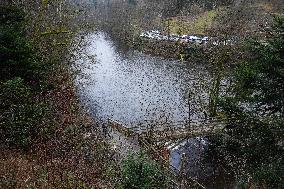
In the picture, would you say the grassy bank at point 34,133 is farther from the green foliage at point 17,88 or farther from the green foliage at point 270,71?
the green foliage at point 270,71

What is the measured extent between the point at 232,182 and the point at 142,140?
189 inches

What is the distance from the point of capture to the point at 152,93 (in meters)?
32.9

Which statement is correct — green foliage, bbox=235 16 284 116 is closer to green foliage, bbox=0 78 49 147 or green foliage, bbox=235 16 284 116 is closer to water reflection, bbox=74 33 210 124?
green foliage, bbox=0 78 49 147

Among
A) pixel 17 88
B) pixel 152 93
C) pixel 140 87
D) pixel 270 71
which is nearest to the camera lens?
pixel 270 71

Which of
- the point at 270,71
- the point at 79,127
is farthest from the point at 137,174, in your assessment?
the point at 79,127

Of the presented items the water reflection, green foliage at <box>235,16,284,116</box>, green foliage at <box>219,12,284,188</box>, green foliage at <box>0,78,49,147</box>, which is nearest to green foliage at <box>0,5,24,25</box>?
green foliage at <box>0,78,49,147</box>

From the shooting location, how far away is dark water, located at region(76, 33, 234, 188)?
2141cm

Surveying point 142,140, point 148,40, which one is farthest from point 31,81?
point 148,40

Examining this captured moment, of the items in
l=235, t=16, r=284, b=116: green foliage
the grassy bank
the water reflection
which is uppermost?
l=235, t=16, r=284, b=116: green foliage

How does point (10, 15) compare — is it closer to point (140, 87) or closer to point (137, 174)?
point (137, 174)

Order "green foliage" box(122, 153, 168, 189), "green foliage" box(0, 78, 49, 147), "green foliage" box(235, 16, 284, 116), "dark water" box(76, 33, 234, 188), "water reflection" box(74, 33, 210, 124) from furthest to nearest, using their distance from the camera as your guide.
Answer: "water reflection" box(74, 33, 210, 124) < "dark water" box(76, 33, 234, 188) < "green foliage" box(0, 78, 49, 147) < "green foliage" box(235, 16, 284, 116) < "green foliage" box(122, 153, 168, 189)

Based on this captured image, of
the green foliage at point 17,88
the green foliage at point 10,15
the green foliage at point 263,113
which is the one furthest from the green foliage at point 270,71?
the green foliage at point 10,15

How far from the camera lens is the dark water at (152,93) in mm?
21409

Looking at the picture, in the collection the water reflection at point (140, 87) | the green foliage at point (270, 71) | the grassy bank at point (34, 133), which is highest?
the green foliage at point (270, 71)
